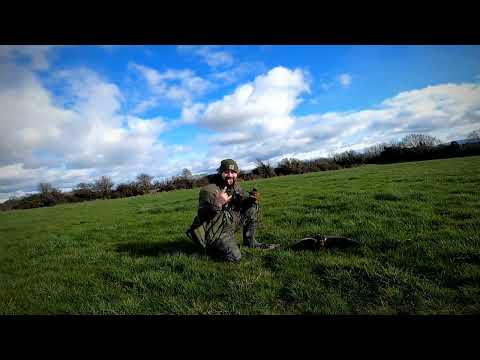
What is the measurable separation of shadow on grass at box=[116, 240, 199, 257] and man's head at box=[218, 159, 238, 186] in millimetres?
1891

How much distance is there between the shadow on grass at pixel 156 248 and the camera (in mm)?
5550

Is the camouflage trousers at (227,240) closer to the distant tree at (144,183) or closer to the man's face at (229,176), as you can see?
the man's face at (229,176)

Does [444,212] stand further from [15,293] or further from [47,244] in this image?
[47,244]

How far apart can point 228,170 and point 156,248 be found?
308 cm

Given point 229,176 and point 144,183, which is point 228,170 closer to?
point 229,176

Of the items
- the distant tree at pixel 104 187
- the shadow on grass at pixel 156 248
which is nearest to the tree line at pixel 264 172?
the distant tree at pixel 104 187

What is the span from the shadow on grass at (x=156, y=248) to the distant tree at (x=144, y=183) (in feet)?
147

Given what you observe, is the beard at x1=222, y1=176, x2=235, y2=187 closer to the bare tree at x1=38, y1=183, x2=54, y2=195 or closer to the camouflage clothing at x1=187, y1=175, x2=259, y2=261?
the camouflage clothing at x1=187, y1=175, x2=259, y2=261

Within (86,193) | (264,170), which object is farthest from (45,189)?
(264,170)

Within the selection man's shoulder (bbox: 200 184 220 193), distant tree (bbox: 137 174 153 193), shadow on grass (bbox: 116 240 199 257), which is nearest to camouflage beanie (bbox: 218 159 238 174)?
man's shoulder (bbox: 200 184 220 193)

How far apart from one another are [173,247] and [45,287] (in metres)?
2.53
